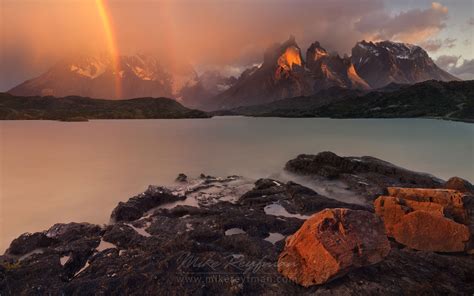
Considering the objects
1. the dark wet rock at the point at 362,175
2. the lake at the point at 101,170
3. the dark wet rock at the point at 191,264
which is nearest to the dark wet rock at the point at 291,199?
the dark wet rock at the point at 191,264

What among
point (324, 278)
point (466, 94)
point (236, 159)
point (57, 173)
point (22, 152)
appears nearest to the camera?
point (324, 278)

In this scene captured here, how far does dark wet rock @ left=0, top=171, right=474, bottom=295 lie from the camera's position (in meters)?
10.9

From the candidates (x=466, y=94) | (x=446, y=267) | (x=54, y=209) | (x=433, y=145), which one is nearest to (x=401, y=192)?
(x=446, y=267)

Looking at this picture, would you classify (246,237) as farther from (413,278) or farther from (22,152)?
(22,152)

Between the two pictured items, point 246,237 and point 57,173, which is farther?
point 57,173

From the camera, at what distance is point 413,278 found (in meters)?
11.5

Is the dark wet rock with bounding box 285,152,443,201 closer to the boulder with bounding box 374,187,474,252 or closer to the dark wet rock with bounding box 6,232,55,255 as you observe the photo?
the boulder with bounding box 374,187,474,252

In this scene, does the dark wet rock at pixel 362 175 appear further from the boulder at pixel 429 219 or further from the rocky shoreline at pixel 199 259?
the boulder at pixel 429 219

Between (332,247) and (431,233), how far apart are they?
6.53m

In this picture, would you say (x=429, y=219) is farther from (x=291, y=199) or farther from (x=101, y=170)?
(x=101, y=170)

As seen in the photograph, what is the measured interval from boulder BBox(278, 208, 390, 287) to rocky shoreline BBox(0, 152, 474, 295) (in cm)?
19

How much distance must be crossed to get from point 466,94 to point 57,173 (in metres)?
240

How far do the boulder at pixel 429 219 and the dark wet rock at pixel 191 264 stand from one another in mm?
745

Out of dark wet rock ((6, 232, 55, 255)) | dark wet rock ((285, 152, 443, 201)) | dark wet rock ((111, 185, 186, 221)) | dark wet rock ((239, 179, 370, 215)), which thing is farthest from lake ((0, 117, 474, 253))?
dark wet rock ((239, 179, 370, 215))
